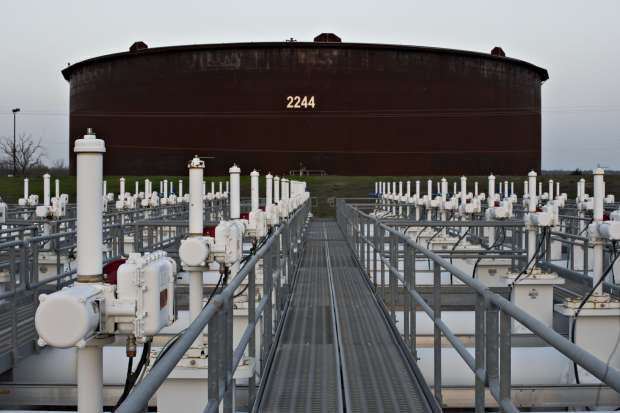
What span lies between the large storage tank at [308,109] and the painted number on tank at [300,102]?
6cm

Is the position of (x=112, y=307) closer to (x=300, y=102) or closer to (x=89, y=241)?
(x=89, y=241)

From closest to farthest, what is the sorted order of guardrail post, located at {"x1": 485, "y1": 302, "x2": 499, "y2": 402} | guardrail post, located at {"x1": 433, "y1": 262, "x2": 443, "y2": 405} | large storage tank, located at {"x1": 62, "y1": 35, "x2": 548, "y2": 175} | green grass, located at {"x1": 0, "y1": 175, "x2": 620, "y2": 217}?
guardrail post, located at {"x1": 485, "y1": 302, "x2": 499, "y2": 402} < guardrail post, located at {"x1": 433, "y1": 262, "x2": 443, "y2": 405} < green grass, located at {"x1": 0, "y1": 175, "x2": 620, "y2": 217} < large storage tank, located at {"x1": 62, "y1": 35, "x2": 548, "y2": 175}

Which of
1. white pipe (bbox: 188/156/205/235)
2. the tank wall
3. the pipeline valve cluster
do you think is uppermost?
the tank wall

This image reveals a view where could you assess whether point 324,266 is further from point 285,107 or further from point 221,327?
point 285,107

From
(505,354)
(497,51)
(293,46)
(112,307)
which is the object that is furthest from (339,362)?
(497,51)

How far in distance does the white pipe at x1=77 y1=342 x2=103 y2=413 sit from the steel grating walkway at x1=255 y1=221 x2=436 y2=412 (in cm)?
169

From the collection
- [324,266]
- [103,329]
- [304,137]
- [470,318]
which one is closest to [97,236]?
[103,329]

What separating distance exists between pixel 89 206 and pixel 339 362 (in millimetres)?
3009

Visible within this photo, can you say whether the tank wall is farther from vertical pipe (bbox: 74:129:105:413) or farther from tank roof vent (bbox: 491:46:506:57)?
vertical pipe (bbox: 74:129:105:413)

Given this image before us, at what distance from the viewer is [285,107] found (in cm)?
3862

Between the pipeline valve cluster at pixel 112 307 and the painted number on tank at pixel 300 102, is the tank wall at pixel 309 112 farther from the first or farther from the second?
the pipeline valve cluster at pixel 112 307

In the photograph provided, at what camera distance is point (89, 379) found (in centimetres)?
273

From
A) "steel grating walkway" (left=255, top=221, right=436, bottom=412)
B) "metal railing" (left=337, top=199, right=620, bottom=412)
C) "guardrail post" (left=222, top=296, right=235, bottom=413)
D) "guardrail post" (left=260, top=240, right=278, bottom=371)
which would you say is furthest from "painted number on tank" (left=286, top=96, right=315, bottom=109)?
"guardrail post" (left=222, top=296, right=235, bottom=413)

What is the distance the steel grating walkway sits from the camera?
4.41m
